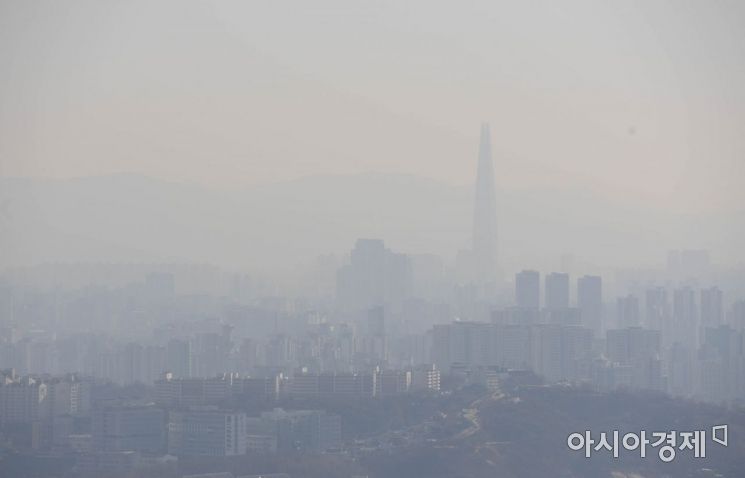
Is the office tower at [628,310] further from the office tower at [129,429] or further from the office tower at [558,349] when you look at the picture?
the office tower at [129,429]

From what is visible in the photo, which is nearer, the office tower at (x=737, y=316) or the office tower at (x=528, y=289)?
the office tower at (x=528, y=289)

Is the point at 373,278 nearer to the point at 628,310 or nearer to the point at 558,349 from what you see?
the point at 558,349

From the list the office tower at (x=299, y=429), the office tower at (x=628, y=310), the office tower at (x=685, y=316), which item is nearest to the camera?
the office tower at (x=299, y=429)

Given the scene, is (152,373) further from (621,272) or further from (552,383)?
(621,272)

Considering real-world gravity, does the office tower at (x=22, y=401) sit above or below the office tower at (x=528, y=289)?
below

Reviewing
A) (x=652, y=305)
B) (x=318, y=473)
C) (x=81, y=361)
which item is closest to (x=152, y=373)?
(x=81, y=361)

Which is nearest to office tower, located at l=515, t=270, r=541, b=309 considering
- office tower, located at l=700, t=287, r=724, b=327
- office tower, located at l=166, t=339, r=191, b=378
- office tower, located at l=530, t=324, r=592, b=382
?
office tower, located at l=530, t=324, r=592, b=382

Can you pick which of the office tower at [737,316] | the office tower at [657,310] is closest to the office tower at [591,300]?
the office tower at [657,310]

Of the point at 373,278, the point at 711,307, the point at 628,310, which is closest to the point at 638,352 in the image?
the point at 628,310
